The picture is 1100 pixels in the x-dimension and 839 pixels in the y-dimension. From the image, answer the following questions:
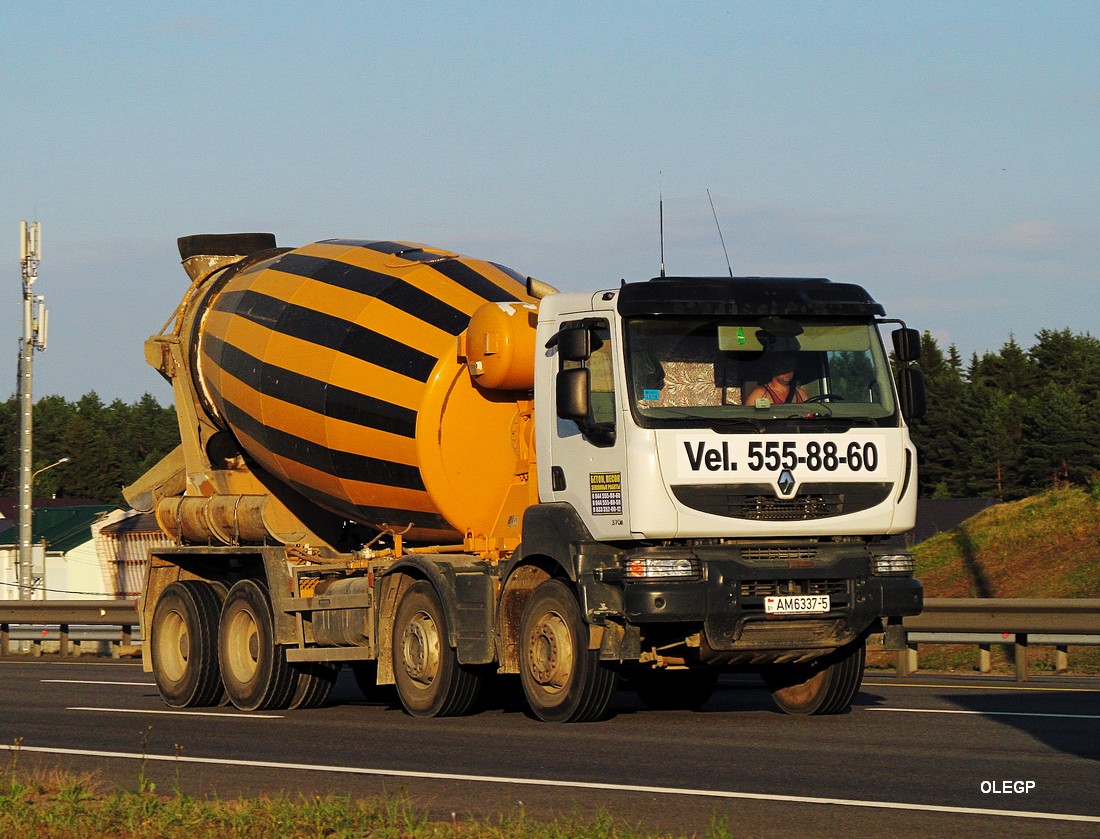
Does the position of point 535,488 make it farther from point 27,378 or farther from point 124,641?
point 27,378

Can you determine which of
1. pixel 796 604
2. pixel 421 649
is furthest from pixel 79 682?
pixel 796 604

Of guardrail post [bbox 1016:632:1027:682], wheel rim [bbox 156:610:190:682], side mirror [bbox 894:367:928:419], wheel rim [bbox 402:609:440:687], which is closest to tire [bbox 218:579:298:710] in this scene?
wheel rim [bbox 156:610:190:682]

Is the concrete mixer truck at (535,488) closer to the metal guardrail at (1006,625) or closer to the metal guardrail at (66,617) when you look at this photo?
the metal guardrail at (1006,625)

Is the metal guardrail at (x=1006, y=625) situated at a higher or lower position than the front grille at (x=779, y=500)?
lower

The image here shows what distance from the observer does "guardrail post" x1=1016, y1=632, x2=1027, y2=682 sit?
1648 centimetres

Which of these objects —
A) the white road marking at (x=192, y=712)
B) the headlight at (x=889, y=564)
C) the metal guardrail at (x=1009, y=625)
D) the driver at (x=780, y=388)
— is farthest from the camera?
the metal guardrail at (x=1009, y=625)

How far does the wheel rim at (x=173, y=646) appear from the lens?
17.1 m

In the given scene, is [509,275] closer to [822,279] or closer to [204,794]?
[822,279]

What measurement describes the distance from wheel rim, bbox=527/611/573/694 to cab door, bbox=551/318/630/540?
805 mm

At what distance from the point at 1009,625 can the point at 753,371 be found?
20.1 ft

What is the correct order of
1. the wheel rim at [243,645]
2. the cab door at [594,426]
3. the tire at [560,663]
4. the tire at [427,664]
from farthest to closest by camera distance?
1. the wheel rim at [243,645]
2. the tire at [427,664]
3. the tire at [560,663]
4. the cab door at [594,426]

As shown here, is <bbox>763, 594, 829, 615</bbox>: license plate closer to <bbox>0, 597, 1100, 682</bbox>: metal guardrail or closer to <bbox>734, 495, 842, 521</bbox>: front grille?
<bbox>734, 495, 842, 521</bbox>: front grille

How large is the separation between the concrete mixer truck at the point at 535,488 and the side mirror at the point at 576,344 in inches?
0.9
